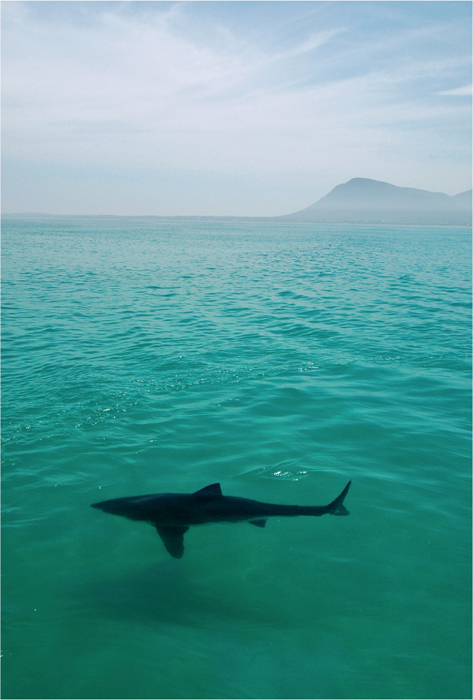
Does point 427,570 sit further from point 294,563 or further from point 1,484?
point 1,484

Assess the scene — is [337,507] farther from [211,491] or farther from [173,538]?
[173,538]

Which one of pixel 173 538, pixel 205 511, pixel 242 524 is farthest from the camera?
pixel 242 524

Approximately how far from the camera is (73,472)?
30.7ft

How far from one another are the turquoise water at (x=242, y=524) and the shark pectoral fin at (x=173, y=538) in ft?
0.99

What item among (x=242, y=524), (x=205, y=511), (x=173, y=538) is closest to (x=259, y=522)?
(x=242, y=524)

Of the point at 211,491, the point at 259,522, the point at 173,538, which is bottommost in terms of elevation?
the point at 173,538

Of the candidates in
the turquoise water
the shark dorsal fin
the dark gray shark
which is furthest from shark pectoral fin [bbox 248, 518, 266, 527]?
the shark dorsal fin

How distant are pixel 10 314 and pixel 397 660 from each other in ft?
71.5

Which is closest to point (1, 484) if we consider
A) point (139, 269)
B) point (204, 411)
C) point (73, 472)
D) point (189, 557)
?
point (73, 472)

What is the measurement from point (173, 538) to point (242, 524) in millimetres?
1246

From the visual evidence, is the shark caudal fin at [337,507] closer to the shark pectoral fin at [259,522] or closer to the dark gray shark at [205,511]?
the dark gray shark at [205,511]

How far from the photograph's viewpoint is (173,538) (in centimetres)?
729

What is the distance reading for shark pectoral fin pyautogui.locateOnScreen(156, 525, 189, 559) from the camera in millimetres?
7105

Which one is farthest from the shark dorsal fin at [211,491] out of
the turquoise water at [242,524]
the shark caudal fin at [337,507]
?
the shark caudal fin at [337,507]
